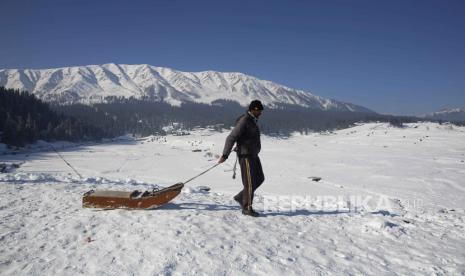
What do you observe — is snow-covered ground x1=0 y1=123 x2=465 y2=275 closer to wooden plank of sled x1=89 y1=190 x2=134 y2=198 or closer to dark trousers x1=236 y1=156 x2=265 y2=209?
wooden plank of sled x1=89 y1=190 x2=134 y2=198

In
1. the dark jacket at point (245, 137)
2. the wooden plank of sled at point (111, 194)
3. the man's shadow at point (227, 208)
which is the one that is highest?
the dark jacket at point (245, 137)

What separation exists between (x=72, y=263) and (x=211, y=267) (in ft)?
7.70

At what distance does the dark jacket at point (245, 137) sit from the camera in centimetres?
818

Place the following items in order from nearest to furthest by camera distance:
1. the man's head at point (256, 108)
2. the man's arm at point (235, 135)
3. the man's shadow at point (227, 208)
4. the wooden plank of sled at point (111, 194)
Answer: the man's arm at point (235, 135), the man's head at point (256, 108), the wooden plank of sled at point (111, 194), the man's shadow at point (227, 208)

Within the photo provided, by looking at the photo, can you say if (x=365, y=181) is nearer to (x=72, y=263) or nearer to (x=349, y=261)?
(x=349, y=261)

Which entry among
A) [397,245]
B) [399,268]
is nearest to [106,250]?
[399,268]

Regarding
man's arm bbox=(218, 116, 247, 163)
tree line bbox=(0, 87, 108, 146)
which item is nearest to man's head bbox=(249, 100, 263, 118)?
man's arm bbox=(218, 116, 247, 163)

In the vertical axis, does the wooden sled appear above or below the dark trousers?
below

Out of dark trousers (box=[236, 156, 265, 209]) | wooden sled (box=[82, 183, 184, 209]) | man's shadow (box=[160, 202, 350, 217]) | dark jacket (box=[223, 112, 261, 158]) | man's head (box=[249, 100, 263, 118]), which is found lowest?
man's shadow (box=[160, 202, 350, 217])

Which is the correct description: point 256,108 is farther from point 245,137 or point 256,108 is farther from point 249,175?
point 249,175

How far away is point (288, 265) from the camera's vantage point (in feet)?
18.5

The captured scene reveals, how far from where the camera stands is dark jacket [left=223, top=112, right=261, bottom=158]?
26.8 ft

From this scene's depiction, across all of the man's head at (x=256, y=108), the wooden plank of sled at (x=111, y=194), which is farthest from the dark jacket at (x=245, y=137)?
the wooden plank of sled at (x=111, y=194)

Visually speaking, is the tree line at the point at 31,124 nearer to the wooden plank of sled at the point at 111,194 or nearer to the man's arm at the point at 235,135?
the wooden plank of sled at the point at 111,194
